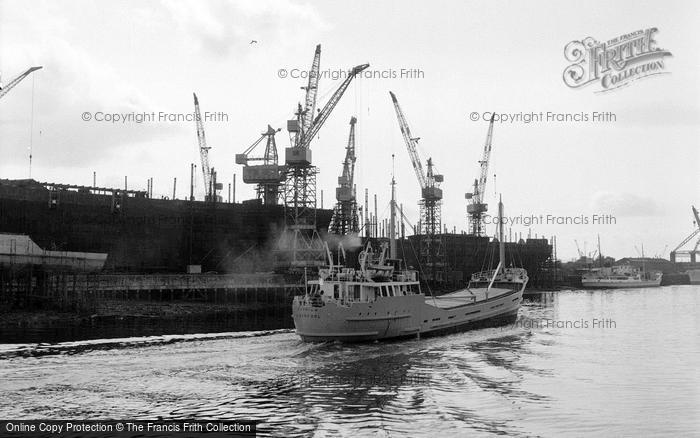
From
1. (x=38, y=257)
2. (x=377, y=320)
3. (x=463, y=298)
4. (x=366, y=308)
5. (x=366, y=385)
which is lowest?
(x=366, y=385)

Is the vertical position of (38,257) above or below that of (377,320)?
above

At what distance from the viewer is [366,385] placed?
101 ft

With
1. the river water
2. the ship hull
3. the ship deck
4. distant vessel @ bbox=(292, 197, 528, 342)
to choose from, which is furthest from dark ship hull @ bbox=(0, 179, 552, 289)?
the river water

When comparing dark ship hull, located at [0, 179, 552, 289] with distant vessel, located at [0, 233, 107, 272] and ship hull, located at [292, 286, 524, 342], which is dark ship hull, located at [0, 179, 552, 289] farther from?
ship hull, located at [292, 286, 524, 342]

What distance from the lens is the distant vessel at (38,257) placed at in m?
73.9

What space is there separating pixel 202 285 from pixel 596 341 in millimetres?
55118

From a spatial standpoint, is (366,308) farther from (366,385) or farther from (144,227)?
(144,227)

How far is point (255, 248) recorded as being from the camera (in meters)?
112

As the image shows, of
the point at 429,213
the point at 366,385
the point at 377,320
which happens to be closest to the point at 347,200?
the point at 429,213

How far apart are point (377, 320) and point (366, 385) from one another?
15133 mm

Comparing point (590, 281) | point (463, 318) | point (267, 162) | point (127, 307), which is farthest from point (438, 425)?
point (590, 281)

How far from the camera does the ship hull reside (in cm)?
4416

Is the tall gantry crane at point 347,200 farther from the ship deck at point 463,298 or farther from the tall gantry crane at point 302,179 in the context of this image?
the ship deck at point 463,298

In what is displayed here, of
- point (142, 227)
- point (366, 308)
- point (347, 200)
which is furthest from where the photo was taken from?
point (347, 200)
